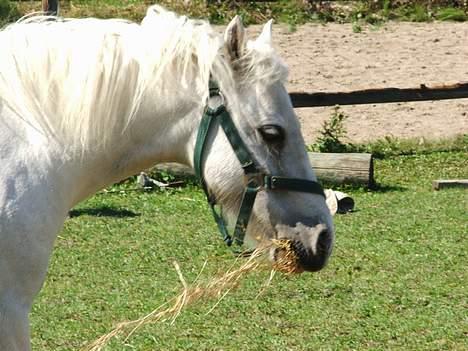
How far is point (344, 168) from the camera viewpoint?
980 cm

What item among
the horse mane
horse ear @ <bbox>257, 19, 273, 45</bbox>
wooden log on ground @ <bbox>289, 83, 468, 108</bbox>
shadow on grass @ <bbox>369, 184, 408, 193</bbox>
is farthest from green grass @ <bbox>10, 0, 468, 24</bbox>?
the horse mane

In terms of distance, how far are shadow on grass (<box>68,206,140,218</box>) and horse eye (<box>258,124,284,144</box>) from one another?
542cm

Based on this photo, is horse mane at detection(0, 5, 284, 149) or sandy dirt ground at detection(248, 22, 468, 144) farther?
sandy dirt ground at detection(248, 22, 468, 144)

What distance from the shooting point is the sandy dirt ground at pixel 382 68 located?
12.1 m

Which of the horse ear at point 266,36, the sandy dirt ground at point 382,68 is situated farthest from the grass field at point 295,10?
the horse ear at point 266,36

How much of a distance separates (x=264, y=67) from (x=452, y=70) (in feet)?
34.3

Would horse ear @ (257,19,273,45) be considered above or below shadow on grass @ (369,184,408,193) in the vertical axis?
above

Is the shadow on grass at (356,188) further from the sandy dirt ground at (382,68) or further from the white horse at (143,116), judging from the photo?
the white horse at (143,116)

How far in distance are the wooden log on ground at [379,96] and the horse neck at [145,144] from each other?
24.0ft

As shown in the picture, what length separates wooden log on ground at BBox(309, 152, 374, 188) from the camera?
9766 mm

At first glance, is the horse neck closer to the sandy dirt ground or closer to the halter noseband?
the halter noseband

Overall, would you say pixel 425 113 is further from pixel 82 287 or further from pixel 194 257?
pixel 82 287

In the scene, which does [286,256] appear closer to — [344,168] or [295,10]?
[344,168]

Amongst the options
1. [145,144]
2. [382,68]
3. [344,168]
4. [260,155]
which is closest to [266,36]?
[260,155]
